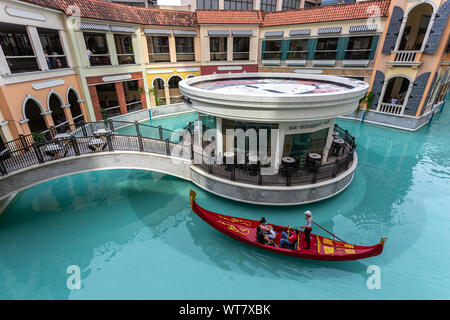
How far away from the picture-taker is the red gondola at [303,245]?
7.50 meters

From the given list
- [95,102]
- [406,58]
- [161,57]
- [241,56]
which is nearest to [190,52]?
[161,57]

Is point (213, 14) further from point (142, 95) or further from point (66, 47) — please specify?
point (66, 47)

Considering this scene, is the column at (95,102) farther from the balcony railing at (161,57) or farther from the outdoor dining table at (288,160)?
the outdoor dining table at (288,160)

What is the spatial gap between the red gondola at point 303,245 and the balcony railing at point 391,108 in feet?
59.9

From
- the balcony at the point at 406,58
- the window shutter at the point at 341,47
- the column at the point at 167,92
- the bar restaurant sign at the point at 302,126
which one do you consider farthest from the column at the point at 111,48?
the balcony at the point at 406,58

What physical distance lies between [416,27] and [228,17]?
18.1 meters

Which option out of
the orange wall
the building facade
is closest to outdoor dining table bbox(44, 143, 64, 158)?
the orange wall

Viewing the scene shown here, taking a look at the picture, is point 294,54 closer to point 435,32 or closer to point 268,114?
point 435,32

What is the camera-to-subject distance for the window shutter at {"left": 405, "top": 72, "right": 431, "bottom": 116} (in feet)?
60.7

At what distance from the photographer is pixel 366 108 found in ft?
72.3

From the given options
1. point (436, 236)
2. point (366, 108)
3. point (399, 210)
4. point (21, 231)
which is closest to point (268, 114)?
point (399, 210)

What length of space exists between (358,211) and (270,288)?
6.18 metres

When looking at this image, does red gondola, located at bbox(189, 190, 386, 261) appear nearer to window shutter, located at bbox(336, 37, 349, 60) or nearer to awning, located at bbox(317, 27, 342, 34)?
window shutter, located at bbox(336, 37, 349, 60)

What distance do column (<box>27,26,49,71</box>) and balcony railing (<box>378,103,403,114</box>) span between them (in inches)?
1065
